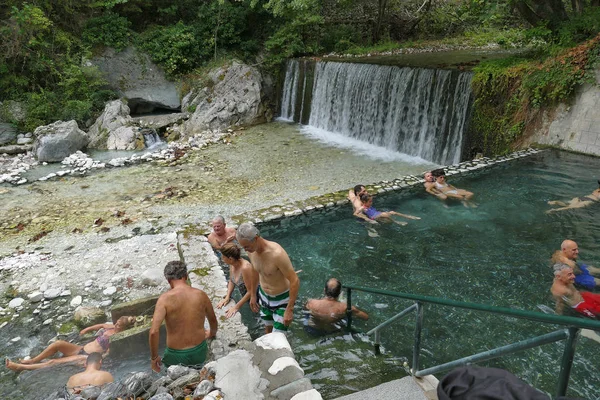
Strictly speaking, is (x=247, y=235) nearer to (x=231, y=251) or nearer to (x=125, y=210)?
(x=231, y=251)

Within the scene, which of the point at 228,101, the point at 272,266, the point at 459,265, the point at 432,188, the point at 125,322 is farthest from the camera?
the point at 228,101

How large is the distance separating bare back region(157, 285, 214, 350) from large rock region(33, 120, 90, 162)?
1065cm

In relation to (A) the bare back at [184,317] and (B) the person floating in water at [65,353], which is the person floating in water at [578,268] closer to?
(A) the bare back at [184,317]

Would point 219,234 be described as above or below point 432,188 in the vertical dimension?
below

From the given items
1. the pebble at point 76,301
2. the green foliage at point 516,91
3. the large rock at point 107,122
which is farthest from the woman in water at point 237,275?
the large rock at point 107,122

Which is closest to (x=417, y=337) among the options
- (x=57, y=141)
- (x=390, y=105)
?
(x=390, y=105)

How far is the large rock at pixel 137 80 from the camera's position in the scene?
1593cm

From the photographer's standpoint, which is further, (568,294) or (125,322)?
(125,322)

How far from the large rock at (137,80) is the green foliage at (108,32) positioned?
333mm

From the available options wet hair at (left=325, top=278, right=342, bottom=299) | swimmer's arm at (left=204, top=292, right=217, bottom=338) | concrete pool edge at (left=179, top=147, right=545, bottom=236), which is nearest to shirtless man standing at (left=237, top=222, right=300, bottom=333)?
swimmer's arm at (left=204, top=292, right=217, bottom=338)

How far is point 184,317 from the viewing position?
11.6ft

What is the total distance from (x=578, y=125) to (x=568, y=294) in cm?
586

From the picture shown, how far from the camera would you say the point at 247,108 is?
1488 cm

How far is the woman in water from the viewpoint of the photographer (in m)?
4.30
